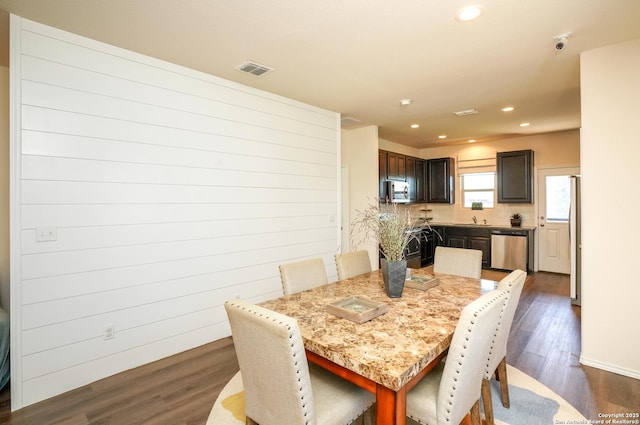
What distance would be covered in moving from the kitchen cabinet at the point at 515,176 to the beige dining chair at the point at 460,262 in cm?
419

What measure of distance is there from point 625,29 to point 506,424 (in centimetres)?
293

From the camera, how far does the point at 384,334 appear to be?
164 cm

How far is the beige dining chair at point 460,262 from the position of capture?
115 inches

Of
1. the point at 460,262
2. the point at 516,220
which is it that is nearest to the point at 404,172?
the point at 516,220

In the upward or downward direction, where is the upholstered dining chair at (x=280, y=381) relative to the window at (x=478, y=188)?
downward

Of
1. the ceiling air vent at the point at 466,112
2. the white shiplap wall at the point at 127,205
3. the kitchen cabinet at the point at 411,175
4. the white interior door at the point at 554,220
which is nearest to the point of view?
the white shiplap wall at the point at 127,205

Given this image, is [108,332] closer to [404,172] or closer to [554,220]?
[404,172]

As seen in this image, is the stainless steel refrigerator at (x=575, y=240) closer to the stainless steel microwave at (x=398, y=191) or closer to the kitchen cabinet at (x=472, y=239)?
the kitchen cabinet at (x=472, y=239)

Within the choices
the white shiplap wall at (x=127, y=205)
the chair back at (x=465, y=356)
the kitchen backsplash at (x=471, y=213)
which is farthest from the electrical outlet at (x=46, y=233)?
the kitchen backsplash at (x=471, y=213)

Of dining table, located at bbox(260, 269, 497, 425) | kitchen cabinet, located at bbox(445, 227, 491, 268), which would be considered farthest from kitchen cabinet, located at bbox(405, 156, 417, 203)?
dining table, located at bbox(260, 269, 497, 425)

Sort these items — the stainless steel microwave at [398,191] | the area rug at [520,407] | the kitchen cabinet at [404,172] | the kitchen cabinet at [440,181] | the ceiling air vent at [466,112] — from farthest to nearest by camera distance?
the kitchen cabinet at [440,181], the stainless steel microwave at [398,191], the kitchen cabinet at [404,172], the ceiling air vent at [466,112], the area rug at [520,407]

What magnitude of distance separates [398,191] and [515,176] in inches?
92.9

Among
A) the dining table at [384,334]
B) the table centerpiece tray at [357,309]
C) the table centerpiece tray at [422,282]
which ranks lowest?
the dining table at [384,334]

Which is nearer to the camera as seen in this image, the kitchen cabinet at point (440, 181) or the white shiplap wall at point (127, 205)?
the white shiplap wall at point (127, 205)
